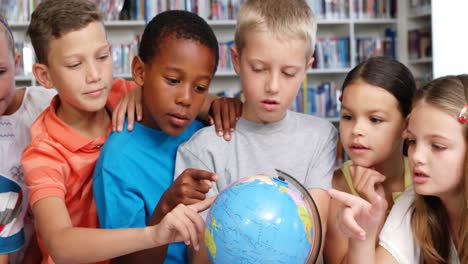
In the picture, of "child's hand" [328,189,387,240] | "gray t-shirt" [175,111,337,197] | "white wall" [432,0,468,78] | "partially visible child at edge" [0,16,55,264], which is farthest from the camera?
"white wall" [432,0,468,78]

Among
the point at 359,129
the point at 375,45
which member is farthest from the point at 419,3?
the point at 359,129

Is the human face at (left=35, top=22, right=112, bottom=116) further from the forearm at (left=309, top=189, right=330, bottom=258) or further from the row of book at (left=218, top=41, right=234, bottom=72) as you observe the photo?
the row of book at (left=218, top=41, right=234, bottom=72)

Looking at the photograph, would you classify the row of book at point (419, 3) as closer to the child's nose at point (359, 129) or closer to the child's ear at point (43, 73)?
the child's nose at point (359, 129)

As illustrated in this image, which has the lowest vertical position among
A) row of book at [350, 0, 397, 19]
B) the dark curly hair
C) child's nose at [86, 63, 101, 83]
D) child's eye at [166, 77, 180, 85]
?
child's eye at [166, 77, 180, 85]

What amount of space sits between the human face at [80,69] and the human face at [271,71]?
1.66 ft

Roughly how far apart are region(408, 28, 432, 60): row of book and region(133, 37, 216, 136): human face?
5.09m

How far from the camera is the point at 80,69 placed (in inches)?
80.4

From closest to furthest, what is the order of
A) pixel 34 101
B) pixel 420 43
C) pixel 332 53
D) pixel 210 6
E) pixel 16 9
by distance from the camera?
pixel 34 101
pixel 16 9
pixel 210 6
pixel 420 43
pixel 332 53

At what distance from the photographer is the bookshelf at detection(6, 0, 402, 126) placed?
643cm

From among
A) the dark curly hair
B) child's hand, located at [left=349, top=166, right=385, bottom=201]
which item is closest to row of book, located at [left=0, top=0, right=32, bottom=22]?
the dark curly hair

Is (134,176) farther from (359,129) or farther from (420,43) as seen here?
(420,43)

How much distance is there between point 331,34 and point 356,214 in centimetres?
560

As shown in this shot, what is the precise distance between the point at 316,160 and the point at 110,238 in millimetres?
779

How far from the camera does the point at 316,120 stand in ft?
7.15
